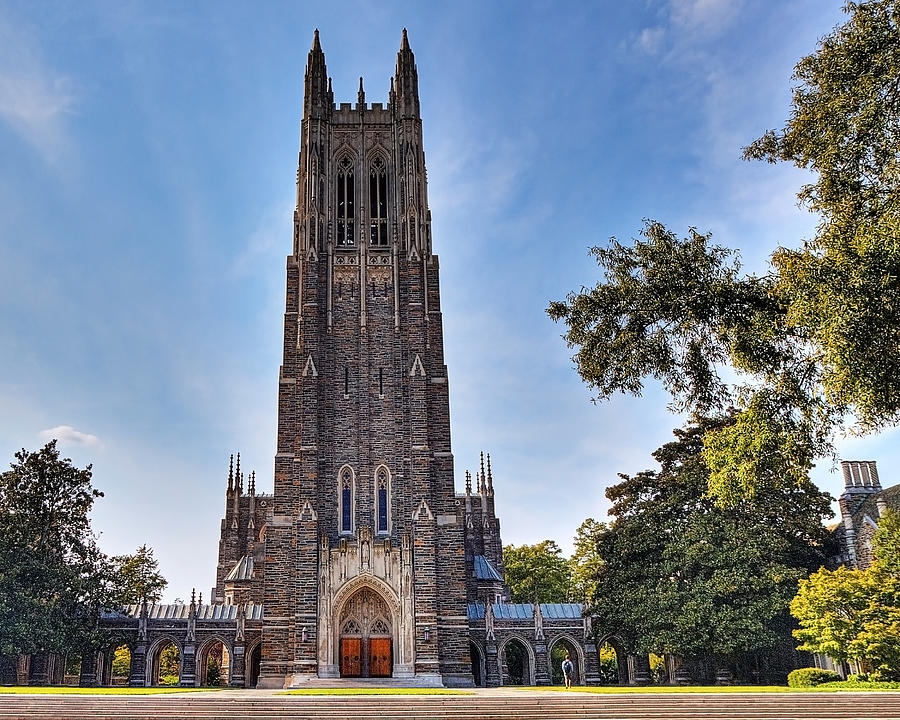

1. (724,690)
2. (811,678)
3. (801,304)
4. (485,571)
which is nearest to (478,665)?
(485,571)

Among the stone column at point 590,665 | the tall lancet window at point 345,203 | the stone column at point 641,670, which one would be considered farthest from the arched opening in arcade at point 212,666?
the tall lancet window at point 345,203

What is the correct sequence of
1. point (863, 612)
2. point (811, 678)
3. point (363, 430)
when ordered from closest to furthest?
point (863, 612), point (811, 678), point (363, 430)

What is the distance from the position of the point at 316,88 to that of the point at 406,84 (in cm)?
493

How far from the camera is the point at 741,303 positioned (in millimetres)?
16734

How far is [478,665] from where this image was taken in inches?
1574

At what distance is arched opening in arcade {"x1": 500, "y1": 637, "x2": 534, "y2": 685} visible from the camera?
39.1 m

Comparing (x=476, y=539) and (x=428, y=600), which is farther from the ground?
(x=476, y=539)

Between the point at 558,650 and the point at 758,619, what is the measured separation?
1784 centimetres

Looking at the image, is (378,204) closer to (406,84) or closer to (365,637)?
(406,84)

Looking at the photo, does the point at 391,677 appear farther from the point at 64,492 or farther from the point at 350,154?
the point at 350,154

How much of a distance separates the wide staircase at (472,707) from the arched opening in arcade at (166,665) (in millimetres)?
20164

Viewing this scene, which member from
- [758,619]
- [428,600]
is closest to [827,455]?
[758,619]

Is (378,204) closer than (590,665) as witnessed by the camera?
No

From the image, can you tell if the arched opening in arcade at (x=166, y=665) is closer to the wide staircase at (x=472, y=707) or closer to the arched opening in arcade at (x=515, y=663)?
the arched opening in arcade at (x=515, y=663)
